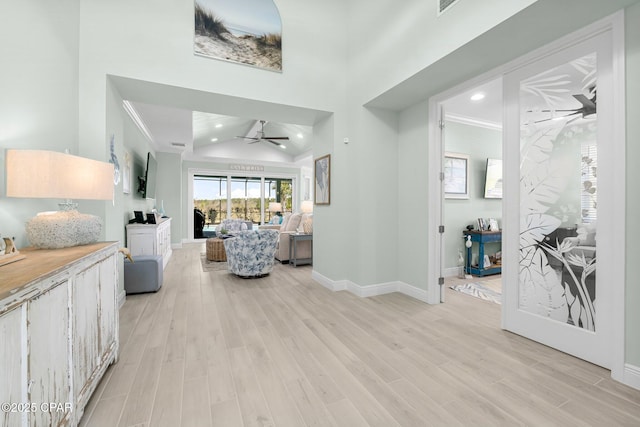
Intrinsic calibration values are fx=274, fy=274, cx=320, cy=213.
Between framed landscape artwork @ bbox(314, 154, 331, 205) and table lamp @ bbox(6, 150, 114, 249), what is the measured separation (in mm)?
2593

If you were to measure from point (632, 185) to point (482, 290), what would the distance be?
2.43 metres

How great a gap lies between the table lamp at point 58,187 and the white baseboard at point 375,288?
277 cm

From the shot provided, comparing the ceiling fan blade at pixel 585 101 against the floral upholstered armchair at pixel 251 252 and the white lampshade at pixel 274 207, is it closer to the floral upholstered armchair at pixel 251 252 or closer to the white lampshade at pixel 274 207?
the floral upholstered armchair at pixel 251 252

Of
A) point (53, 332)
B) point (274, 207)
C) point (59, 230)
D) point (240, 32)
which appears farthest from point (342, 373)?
point (274, 207)

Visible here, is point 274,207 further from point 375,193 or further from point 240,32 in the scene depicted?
point 240,32

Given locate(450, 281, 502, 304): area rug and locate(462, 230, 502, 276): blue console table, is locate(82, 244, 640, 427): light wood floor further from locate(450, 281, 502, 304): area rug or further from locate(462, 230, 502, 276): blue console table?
locate(462, 230, 502, 276): blue console table

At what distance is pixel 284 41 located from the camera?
11.6 feet

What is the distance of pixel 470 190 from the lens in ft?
15.8

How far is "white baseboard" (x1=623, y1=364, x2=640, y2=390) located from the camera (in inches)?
68.5

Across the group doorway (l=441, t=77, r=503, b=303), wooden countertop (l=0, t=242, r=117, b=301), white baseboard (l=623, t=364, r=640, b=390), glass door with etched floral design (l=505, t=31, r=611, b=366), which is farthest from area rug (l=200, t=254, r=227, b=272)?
white baseboard (l=623, t=364, r=640, b=390)

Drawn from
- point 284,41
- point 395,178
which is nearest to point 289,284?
point 395,178

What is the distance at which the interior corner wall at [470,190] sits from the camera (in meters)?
4.67

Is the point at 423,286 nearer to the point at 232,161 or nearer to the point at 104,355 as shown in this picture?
the point at 104,355

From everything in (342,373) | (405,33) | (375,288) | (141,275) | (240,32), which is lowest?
(342,373)
